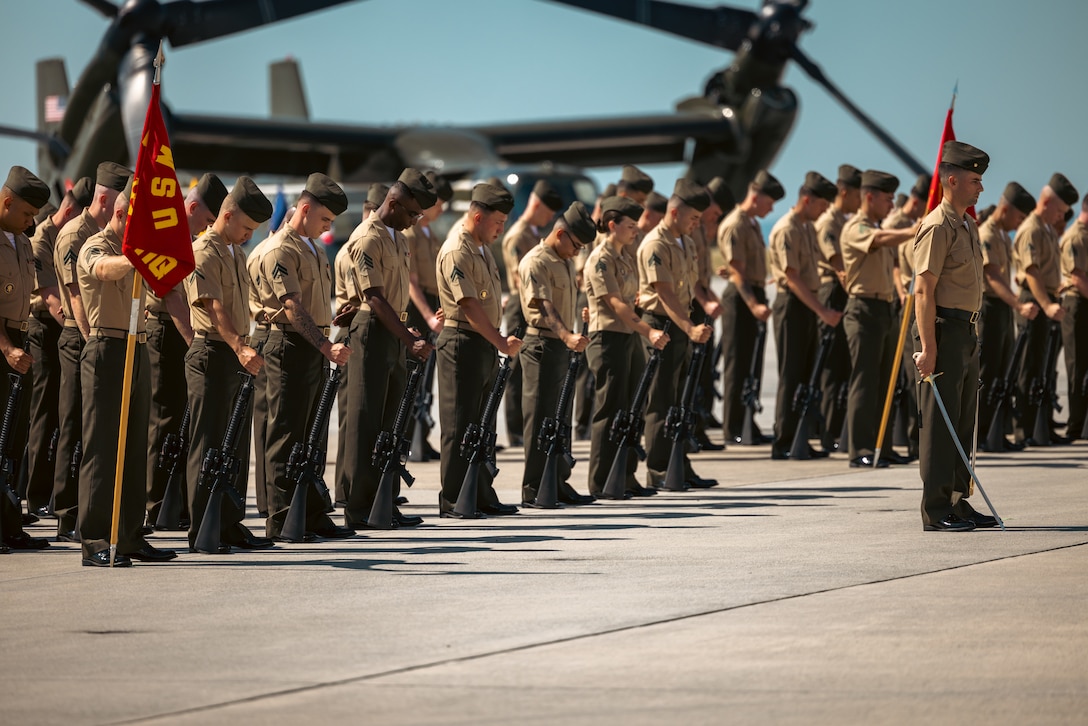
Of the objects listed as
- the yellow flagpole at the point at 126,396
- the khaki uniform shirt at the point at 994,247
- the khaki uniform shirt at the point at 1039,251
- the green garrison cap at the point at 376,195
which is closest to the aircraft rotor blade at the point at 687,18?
the khaki uniform shirt at the point at 1039,251

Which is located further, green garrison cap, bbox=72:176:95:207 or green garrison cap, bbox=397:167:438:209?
green garrison cap, bbox=72:176:95:207

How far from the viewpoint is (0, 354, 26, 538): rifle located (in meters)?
8.56

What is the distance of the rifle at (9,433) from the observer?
8.56 m

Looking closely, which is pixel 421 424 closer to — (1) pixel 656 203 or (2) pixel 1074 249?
(1) pixel 656 203

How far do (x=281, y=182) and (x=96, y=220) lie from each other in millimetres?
39154

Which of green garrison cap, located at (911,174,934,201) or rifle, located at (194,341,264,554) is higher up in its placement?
green garrison cap, located at (911,174,934,201)

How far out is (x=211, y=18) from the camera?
34.9 meters

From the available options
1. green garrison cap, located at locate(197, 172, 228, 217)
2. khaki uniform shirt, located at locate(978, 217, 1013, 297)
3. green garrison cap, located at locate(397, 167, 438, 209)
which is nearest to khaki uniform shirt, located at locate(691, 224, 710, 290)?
khaki uniform shirt, located at locate(978, 217, 1013, 297)

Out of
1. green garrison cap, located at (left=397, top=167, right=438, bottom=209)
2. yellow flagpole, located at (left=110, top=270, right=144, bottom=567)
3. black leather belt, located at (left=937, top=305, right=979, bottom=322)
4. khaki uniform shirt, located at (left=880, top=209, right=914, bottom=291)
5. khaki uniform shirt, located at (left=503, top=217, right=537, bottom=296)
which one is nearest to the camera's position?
yellow flagpole, located at (left=110, top=270, right=144, bottom=567)

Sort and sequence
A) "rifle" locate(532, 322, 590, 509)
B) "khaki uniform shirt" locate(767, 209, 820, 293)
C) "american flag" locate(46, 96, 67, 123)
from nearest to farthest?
"rifle" locate(532, 322, 590, 509), "khaki uniform shirt" locate(767, 209, 820, 293), "american flag" locate(46, 96, 67, 123)

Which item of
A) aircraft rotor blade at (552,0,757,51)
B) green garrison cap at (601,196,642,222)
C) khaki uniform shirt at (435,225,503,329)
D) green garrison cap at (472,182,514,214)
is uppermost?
aircraft rotor blade at (552,0,757,51)

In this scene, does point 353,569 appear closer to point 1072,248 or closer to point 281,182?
point 1072,248

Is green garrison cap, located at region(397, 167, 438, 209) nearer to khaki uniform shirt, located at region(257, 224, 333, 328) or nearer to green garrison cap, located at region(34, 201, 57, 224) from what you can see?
khaki uniform shirt, located at region(257, 224, 333, 328)

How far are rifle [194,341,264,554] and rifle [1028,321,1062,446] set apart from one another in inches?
323
